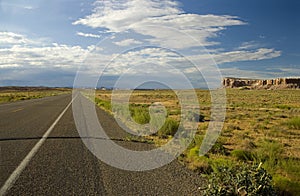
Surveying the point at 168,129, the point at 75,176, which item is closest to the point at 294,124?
the point at 168,129

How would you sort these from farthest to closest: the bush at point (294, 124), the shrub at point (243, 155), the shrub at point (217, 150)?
the bush at point (294, 124)
the shrub at point (217, 150)
the shrub at point (243, 155)

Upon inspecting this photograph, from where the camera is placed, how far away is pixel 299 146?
37.8 feet

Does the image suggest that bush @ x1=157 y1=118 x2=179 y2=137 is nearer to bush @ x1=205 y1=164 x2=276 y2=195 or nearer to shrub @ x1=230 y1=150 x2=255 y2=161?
shrub @ x1=230 y1=150 x2=255 y2=161

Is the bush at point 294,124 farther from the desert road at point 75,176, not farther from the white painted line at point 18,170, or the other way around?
the white painted line at point 18,170

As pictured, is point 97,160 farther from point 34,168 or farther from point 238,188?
point 238,188

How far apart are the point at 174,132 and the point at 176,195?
7.43 m

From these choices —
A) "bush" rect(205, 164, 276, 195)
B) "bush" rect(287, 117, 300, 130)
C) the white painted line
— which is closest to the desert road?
the white painted line

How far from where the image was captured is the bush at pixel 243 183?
4.56 m

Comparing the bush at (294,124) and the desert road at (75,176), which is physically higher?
the desert road at (75,176)

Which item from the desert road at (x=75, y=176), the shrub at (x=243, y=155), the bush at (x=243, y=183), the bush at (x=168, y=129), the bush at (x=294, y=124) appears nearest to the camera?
the bush at (x=243, y=183)

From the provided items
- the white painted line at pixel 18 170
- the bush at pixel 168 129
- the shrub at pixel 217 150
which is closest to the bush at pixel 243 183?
the white painted line at pixel 18 170

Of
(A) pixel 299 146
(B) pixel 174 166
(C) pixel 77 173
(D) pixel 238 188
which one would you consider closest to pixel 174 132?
(A) pixel 299 146

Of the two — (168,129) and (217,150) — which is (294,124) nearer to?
(168,129)

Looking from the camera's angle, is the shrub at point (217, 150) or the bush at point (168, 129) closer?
the shrub at point (217, 150)
